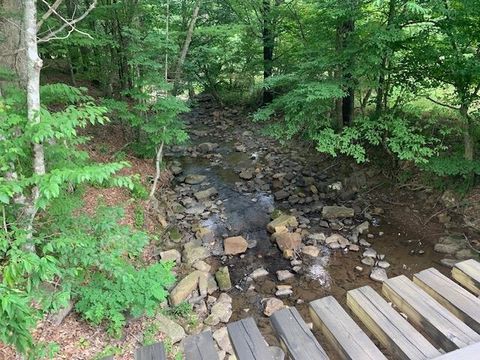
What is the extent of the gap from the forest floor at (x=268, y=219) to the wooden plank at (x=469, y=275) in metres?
2.99

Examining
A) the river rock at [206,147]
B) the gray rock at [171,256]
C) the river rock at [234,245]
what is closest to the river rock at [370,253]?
the river rock at [234,245]

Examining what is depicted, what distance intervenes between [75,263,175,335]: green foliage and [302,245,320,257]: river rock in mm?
2851

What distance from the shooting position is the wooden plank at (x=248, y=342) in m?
1.50

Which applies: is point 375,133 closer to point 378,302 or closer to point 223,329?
point 223,329

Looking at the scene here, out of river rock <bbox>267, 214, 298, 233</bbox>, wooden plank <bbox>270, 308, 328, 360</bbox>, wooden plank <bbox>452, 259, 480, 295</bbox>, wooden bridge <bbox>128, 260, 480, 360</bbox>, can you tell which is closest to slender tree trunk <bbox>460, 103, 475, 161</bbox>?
river rock <bbox>267, 214, 298, 233</bbox>

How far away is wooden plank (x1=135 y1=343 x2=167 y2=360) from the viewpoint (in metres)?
1.53

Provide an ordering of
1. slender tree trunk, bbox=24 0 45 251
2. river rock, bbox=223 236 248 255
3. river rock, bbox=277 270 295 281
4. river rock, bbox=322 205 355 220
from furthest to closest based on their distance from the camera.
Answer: river rock, bbox=322 205 355 220 → river rock, bbox=223 236 248 255 → river rock, bbox=277 270 295 281 → slender tree trunk, bbox=24 0 45 251

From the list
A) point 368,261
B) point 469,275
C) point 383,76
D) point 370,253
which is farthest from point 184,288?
point 383,76

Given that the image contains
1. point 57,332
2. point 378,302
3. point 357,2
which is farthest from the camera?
point 357,2

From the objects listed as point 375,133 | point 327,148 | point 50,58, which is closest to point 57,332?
point 327,148

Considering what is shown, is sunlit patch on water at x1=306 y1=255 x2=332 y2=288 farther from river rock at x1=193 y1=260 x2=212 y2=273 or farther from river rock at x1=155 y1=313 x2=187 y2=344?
river rock at x1=155 y1=313 x2=187 y2=344

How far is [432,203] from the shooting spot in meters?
6.57

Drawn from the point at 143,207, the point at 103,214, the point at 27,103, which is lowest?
the point at 143,207

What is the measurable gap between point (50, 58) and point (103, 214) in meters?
8.36
